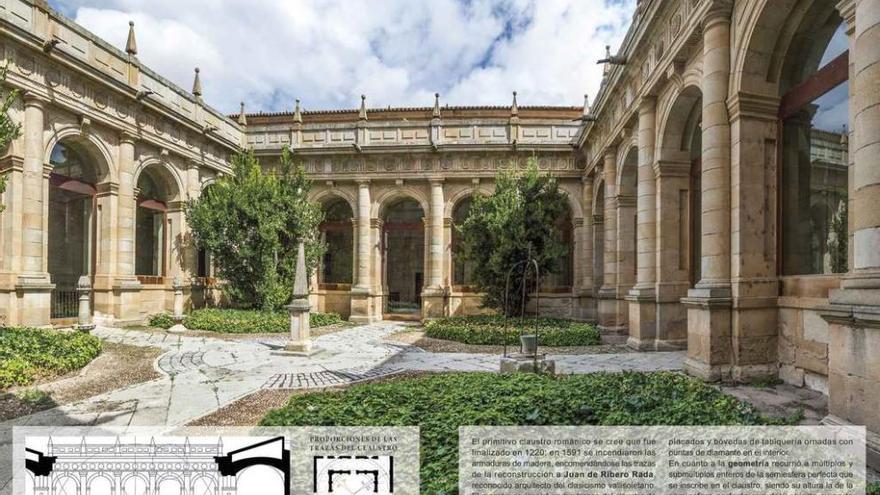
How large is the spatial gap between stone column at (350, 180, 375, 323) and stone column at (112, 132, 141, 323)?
7.10 meters

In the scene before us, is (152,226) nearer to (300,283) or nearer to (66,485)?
(300,283)

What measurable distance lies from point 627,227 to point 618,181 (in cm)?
136

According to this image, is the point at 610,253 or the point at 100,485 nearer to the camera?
the point at 100,485

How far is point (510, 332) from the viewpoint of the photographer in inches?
449

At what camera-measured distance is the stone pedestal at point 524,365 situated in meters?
6.68

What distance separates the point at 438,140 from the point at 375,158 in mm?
2629

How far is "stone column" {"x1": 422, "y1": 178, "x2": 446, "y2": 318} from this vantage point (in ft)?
56.4

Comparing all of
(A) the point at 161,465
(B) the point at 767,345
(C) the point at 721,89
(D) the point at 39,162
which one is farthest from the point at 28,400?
(C) the point at 721,89

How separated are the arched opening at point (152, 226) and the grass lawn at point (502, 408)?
→ 13154 mm

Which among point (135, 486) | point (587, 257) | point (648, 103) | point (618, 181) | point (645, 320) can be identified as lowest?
point (135, 486)

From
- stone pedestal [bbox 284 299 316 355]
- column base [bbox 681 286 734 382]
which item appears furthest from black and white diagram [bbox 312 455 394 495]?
stone pedestal [bbox 284 299 316 355]

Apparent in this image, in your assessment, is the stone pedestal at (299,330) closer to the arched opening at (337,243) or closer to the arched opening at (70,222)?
the arched opening at (70,222)

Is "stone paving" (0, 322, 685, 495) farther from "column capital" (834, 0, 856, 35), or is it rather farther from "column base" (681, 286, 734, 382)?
"column capital" (834, 0, 856, 35)

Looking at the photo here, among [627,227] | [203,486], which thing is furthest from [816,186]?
[203,486]
